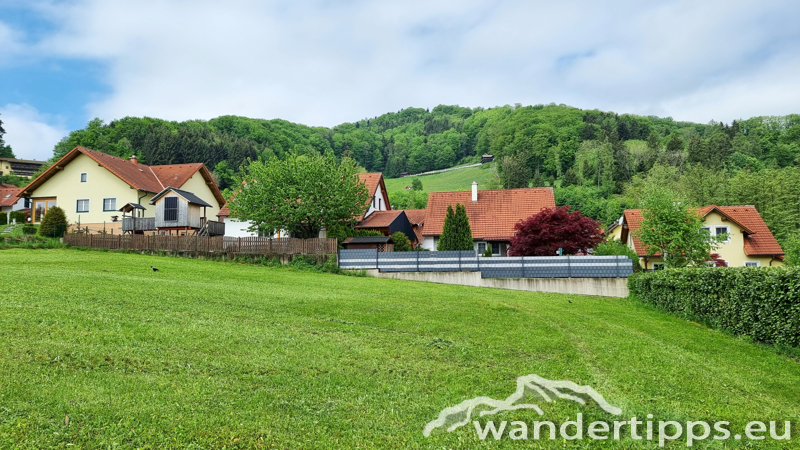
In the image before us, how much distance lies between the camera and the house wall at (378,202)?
149 feet

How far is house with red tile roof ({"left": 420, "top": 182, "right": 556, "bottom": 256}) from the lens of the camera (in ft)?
138

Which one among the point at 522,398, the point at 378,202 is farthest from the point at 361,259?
the point at 522,398

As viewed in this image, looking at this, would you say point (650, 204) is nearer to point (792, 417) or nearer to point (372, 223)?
point (372, 223)

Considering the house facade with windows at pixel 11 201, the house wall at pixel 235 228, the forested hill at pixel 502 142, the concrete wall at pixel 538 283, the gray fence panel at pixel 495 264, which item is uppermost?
the forested hill at pixel 502 142

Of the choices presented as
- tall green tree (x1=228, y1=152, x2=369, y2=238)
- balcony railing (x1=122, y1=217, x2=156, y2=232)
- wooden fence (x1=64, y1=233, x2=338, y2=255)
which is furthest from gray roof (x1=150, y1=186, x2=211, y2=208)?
wooden fence (x1=64, y1=233, x2=338, y2=255)

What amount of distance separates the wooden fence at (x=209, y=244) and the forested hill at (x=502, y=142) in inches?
1946

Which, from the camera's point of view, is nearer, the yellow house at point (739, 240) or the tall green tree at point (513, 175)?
the yellow house at point (739, 240)

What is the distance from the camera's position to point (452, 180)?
13062 centimetres

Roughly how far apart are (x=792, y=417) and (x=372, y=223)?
114ft

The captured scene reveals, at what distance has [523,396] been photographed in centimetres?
730

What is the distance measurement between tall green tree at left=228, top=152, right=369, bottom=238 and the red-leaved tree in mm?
13096

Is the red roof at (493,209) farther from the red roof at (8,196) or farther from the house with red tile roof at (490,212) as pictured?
the red roof at (8,196)

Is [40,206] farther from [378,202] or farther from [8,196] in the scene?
[8,196]

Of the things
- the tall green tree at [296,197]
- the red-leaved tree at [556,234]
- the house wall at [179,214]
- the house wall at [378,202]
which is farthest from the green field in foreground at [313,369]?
the house wall at [378,202]
